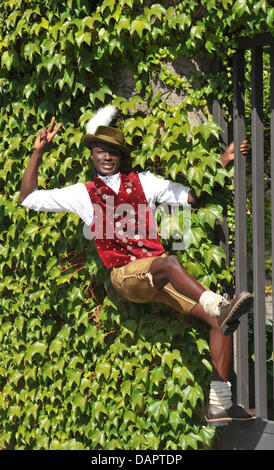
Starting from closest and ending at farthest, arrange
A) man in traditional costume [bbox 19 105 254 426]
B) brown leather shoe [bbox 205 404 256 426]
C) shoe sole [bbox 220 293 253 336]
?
shoe sole [bbox 220 293 253 336]
brown leather shoe [bbox 205 404 256 426]
man in traditional costume [bbox 19 105 254 426]

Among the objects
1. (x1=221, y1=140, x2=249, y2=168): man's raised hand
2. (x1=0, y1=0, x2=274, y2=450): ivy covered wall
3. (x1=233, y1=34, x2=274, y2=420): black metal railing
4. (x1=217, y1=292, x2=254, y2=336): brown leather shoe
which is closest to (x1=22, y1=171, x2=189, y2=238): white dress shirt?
(x1=0, y1=0, x2=274, y2=450): ivy covered wall

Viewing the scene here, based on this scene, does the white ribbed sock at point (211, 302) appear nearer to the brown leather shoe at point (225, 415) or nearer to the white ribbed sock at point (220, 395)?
the white ribbed sock at point (220, 395)

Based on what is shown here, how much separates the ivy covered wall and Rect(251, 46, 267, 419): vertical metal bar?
21 cm

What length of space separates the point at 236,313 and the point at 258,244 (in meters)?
0.88

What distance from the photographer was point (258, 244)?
14.9 ft

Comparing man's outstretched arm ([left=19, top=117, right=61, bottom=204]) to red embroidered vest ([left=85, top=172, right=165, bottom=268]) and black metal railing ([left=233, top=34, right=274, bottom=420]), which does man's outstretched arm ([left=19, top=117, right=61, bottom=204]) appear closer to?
red embroidered vest ([left=85, top=172, right=165, bottom=268])

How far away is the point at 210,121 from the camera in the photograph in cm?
468

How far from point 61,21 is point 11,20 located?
0.50 meters

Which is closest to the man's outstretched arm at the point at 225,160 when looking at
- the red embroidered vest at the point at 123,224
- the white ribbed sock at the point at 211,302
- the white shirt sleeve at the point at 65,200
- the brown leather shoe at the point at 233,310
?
the red embroidered vest at the point at 123,224

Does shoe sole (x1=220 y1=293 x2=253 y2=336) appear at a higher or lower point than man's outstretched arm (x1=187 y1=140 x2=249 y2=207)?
lower

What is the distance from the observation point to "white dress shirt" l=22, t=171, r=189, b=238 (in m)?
4.65

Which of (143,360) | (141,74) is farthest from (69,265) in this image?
(141,74)

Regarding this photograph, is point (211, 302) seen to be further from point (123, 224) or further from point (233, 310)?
point (123, 224)

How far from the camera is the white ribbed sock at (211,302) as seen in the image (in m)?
3.95
